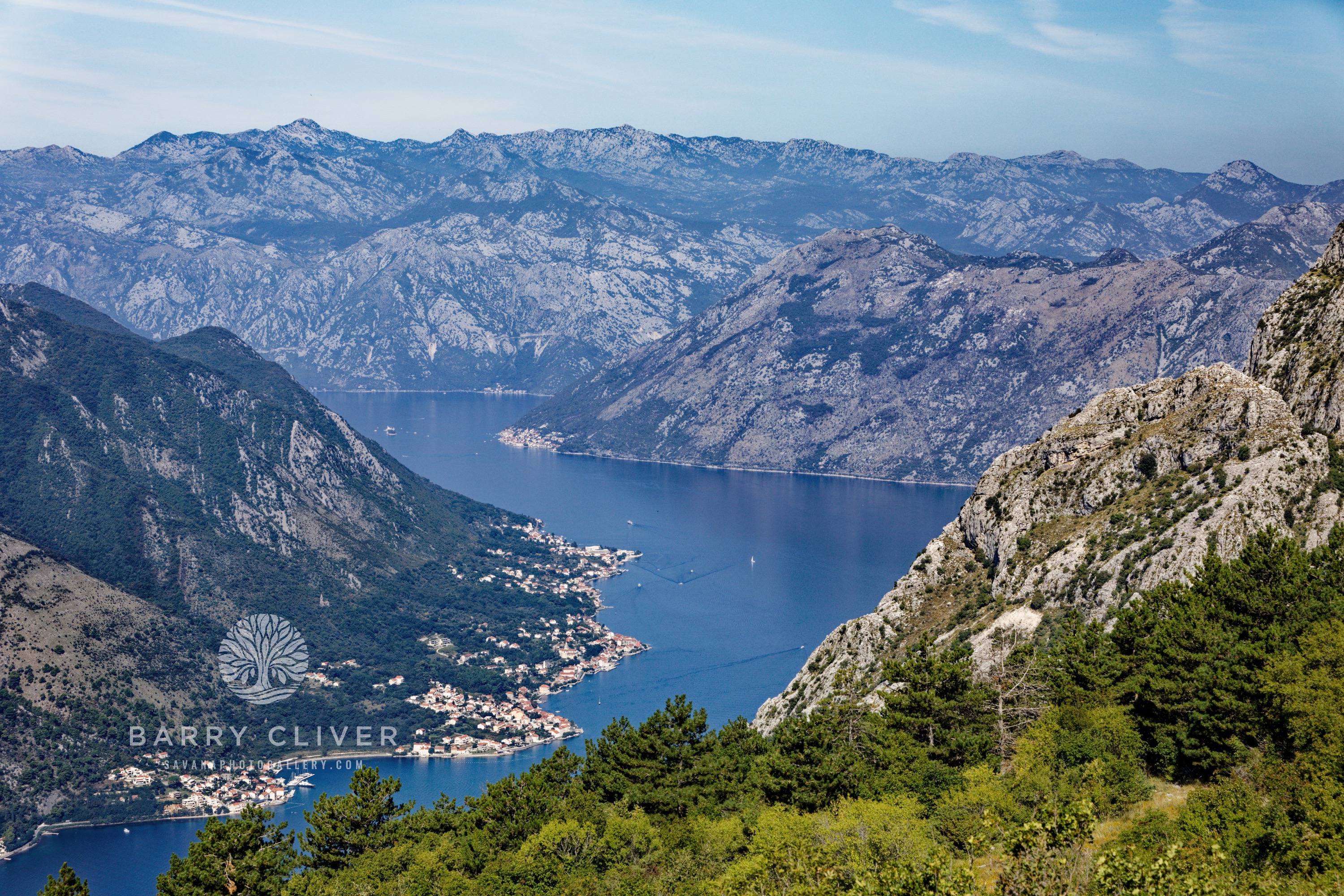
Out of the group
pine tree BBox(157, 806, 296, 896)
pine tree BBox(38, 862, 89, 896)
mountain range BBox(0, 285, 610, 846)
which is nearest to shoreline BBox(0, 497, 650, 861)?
mountain range BBox(0, 285, 610, 846)

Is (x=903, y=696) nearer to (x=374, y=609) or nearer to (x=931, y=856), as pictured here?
(x=931, y=856)

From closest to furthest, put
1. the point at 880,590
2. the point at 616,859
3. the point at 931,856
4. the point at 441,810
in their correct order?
the point at 931,856 → the point at 616,859 → the point at 441,810 → the point at 880,590

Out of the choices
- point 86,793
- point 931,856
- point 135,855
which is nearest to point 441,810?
point 931,856

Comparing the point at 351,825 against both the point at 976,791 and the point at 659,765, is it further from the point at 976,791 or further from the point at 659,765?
the point at 976,791

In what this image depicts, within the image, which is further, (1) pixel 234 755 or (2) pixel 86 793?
(1) pixel 234 755

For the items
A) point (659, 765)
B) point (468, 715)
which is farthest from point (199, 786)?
point (659, 765)

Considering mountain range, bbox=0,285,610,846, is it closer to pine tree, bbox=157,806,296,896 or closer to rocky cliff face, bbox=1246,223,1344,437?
pine tree, bbox=157,806,296,896

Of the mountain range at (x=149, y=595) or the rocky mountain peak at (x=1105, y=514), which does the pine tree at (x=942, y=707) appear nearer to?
the rocky mountain peak at (x=1105, y=514)
